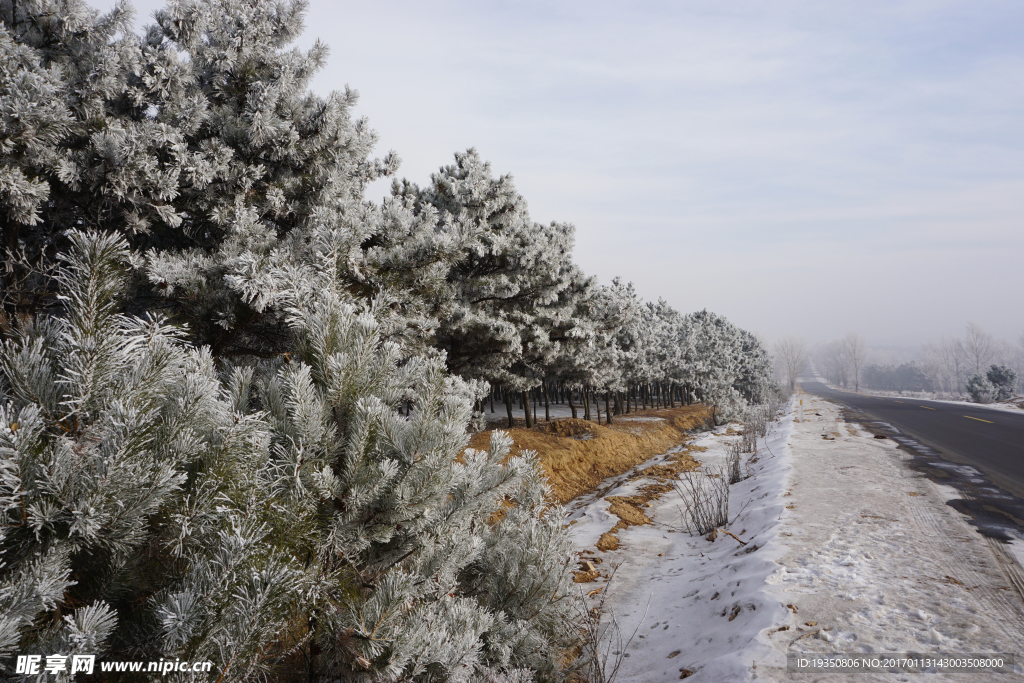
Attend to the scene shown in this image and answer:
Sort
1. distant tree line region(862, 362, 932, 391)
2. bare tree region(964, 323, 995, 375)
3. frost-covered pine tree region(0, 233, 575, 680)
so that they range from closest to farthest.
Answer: frost-covered pine tree region(0, 233, 575, 680) < bare tree region(964, 323, 995, 375) < distant tree line region(862, 362, 932, 391)

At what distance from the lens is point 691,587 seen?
4.70 metres

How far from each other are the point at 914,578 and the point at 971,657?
1.20 metres

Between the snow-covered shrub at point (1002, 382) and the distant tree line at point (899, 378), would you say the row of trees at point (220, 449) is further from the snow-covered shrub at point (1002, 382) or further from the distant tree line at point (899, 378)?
the distant tree line at point (899, 378)

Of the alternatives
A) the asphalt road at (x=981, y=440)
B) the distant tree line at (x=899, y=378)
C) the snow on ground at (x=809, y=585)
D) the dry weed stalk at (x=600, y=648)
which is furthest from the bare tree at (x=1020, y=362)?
the dry weed stalk at (x=600, y=648)

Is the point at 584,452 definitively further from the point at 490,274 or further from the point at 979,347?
the point at 979,347

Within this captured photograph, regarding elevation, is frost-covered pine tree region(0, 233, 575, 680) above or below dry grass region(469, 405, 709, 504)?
above

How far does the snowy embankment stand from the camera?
3.37 metres

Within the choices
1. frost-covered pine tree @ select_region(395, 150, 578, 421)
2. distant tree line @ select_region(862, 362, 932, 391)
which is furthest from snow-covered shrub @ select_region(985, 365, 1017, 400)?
distant tree line @ select_region(862, 362, 932, 391)

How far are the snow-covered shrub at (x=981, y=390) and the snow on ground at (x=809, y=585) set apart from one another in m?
39.0

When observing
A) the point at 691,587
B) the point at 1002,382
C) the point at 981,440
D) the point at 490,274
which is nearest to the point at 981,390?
the point at 1002,382

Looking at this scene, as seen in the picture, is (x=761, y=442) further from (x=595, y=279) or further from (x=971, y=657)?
(x=971, y=657)

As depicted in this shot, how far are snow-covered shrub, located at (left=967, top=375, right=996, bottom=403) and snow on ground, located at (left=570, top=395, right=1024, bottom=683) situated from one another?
38983 millimetres

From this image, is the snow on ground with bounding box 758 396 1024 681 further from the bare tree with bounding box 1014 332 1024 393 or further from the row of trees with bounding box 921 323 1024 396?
the bare tree with bounding box 1014 332 1024 393

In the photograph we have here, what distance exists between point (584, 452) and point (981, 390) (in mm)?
39695
